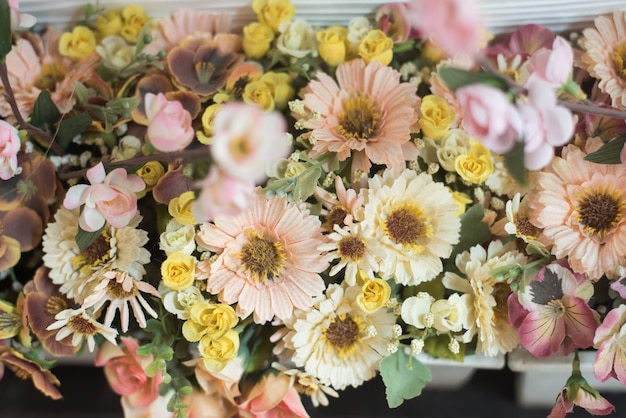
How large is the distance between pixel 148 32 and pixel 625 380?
60cm

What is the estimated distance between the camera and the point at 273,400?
25.3 inches

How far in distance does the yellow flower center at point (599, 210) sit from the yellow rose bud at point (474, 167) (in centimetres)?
9

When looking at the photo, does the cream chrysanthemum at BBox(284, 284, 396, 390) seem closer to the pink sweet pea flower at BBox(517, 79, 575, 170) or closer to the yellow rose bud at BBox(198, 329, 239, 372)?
the yellow rose bud at BBox(198, 329, 239, 372)

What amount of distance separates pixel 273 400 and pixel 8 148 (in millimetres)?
355

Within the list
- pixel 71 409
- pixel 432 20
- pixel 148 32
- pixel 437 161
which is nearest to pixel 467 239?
pixel 437 161

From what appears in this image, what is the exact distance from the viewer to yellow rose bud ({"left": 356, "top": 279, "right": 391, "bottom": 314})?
0.60m

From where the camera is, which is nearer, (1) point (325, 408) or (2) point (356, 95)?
(2) point (356, 95)

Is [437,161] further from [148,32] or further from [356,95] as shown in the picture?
[148,32]

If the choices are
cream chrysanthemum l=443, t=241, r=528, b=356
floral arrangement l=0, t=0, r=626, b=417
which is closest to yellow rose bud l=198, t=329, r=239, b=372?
floral arrangement l=0, t=0, r=626, b=417

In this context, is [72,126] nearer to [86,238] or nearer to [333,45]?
[86,238]

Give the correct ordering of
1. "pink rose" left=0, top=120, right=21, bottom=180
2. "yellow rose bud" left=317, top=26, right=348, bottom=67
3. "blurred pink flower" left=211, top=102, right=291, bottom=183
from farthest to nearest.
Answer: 1. "yellow rose bud" left=317, top=26, right=348, bottom=67
2. "pink rose" left=0, top=120, right=21, bottom=180
3. "blurred pink flower" left=211, top=102, right=291, bottom=183

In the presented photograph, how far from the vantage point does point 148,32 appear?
0.68 m

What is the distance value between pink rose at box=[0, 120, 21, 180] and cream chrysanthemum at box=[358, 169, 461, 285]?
330mm

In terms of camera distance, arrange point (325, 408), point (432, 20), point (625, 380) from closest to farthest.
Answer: point (432, 20)
point (625, 380)
point (325, 408)
